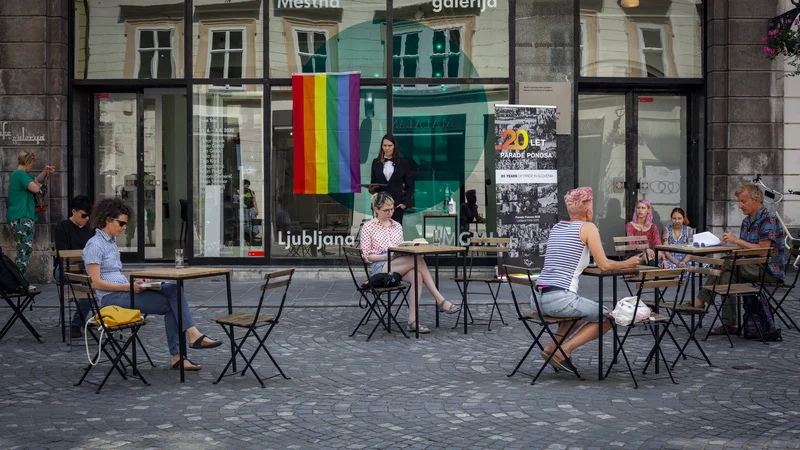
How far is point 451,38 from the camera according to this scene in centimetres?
1505

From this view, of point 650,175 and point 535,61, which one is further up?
point 535,61

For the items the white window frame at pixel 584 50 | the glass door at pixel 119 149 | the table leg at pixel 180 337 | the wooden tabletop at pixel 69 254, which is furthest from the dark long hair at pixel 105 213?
the white window frame at pixel 584 50

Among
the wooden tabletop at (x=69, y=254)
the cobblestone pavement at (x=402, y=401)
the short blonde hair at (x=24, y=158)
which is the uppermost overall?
the short blonde hair at (x=24, y=158)

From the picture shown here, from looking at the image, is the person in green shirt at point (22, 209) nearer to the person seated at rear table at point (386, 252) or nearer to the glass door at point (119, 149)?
the glass door at point (119, 149)

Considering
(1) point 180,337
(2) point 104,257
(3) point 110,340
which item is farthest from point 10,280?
(1) point 180,337

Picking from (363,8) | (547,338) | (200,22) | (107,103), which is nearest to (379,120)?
(363,8)

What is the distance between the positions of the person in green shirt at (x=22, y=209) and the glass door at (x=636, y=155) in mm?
8162

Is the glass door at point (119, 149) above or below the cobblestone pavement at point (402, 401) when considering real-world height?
above

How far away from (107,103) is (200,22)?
6.75 ft

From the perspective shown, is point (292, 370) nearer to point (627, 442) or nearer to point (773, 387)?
point (627, 442)

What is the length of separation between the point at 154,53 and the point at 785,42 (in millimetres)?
9179

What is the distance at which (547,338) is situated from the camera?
958cm

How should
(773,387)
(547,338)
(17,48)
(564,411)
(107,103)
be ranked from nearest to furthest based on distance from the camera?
(564,411), (773,387), (547,338), (17,48), (107,103)

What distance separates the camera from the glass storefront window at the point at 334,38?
1502 centimetres
